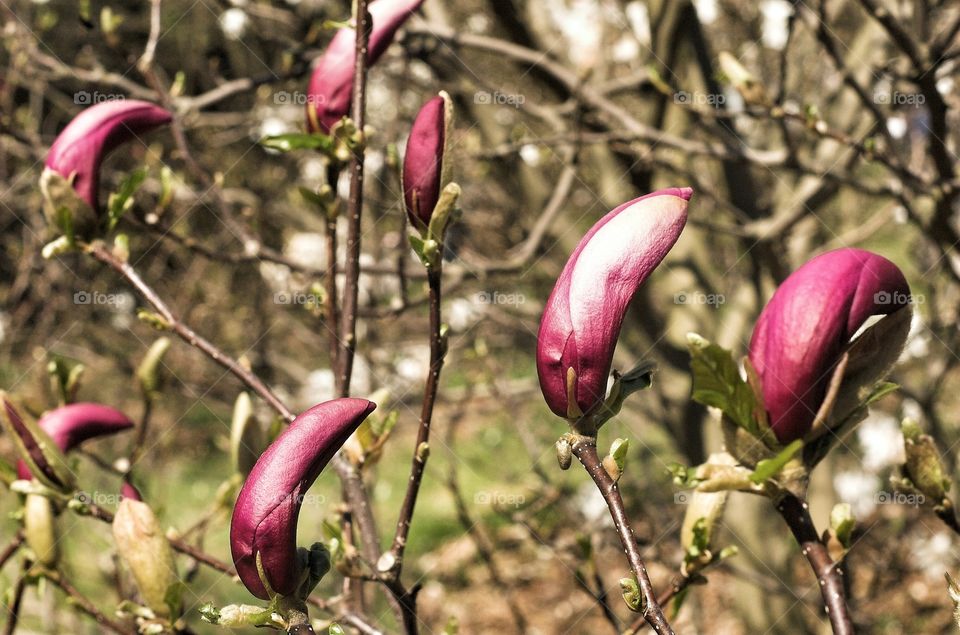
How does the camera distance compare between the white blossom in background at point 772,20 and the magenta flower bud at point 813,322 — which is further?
the white blossom in background at point 772,20

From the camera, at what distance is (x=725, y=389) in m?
0.56

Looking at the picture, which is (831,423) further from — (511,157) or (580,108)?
(511,157)

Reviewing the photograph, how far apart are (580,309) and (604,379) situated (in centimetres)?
4

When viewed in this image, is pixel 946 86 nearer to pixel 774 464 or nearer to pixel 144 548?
pixel 774 464

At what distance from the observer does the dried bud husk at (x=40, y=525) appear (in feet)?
2.72

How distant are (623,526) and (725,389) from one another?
112 mm

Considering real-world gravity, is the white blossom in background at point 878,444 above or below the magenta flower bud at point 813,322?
below

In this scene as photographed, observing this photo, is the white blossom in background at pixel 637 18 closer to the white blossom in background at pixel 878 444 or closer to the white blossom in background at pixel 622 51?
the white blossom in background at pixel 622 51

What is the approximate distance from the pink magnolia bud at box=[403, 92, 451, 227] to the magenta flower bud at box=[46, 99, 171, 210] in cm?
31

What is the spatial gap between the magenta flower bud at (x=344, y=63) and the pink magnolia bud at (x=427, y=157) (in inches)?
6.8

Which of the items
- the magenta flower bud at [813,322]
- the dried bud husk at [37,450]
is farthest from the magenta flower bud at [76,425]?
the magenta flower bud at [813,322]

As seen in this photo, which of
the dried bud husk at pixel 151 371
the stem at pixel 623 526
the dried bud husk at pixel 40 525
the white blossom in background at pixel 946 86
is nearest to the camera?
the stem at pixel 623 526

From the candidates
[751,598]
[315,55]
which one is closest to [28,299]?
[315,55]

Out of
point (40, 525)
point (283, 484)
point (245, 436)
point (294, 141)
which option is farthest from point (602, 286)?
point (40, 525)
